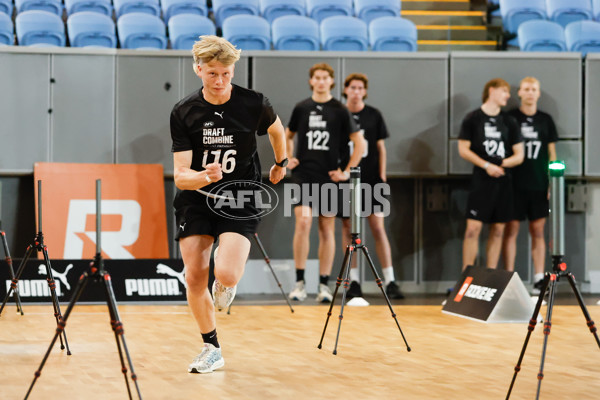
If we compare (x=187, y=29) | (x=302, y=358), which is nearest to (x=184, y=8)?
(x=187, y=29)

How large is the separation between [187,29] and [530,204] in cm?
458

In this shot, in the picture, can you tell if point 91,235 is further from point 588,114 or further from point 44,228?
point 588,114

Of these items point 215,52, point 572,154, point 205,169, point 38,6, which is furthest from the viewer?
point 38,6

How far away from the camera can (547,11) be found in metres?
10.7

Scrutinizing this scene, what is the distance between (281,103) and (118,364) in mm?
4908

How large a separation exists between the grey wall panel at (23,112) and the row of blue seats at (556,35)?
582cm

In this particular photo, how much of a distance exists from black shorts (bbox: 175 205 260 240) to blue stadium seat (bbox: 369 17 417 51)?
573cm

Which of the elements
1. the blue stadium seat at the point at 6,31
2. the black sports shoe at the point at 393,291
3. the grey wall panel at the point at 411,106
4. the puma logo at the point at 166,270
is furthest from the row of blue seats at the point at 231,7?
the black sports shoe at the point at 393,291

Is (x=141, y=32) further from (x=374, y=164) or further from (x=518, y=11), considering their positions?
(x=518, y=11)

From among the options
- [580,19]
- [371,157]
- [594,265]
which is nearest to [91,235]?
[371,157]

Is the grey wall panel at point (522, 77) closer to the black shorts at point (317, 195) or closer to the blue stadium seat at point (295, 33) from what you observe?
the blue stadium seat at point (295, 33)

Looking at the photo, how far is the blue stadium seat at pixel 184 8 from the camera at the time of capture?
10.6 meters

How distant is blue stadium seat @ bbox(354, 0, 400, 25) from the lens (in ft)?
35.8

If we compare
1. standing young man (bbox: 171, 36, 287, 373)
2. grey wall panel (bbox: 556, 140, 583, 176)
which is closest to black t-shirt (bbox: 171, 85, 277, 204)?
standing young man (bbox: 171, 36, 287, 373)
